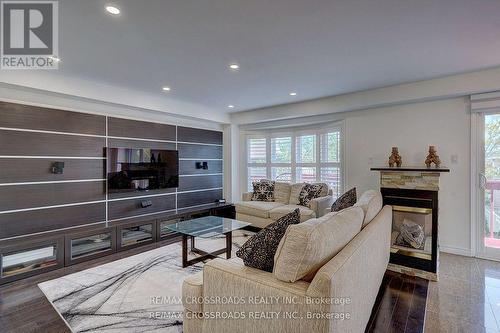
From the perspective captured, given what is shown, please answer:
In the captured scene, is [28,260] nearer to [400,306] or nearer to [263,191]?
[263,191]

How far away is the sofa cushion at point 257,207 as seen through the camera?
4.54 meters

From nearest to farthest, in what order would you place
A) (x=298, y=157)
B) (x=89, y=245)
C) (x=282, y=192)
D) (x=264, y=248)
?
(x=264, y=248) < (x=89, y=245) < (x=282, y=192) < (x=298, y=157)

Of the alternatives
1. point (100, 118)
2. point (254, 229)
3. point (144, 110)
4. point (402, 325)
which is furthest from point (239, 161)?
point (402, 325)

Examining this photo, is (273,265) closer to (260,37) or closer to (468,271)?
(260,37)

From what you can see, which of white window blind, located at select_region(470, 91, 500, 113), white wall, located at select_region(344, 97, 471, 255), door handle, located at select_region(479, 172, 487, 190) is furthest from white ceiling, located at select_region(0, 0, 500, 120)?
door handle, located at select_region(479, 172, 487, 190)

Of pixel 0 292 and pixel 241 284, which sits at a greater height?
pixel 241 284

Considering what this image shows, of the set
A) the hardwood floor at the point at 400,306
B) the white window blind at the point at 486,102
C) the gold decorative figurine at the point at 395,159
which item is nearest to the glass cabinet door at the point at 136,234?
the hardwood floor at the point at 400,306

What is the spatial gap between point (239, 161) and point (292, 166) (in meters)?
1.44

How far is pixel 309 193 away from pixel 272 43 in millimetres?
2904

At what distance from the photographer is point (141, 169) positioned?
14.5ft

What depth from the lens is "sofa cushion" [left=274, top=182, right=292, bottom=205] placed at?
508cm

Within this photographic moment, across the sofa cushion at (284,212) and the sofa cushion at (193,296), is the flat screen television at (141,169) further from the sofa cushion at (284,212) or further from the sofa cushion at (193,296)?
the sofa cushion at (193,296)

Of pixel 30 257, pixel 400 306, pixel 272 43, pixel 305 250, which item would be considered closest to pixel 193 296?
pixel 305 250

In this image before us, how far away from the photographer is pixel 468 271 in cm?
311
